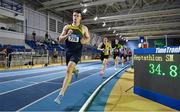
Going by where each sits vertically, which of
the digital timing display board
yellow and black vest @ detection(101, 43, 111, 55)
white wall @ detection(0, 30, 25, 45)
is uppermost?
white wall @ detection(0, 30, 25, 45)

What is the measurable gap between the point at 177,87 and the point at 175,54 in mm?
650

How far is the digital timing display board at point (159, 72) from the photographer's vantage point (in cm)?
496

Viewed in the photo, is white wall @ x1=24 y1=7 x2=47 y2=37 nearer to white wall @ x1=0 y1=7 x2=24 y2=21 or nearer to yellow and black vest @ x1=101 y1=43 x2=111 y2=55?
white wall @ x1=0 y1=7 x2=24 y2=21

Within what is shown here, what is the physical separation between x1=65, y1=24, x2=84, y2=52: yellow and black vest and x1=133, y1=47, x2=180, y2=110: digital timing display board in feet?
5.78

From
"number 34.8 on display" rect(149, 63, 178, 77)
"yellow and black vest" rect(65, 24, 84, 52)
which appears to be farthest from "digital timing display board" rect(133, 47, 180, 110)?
"yellow and black vest" rect(65, 24, 84, 52)

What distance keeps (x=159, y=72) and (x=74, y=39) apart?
79.3 inches

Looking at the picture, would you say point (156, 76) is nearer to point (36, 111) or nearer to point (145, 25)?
point (36, 111)

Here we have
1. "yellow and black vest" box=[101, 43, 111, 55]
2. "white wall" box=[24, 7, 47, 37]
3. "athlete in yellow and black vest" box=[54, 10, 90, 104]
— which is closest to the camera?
"athlete in yellow and black vest" box=[54, 10, 90, 104]

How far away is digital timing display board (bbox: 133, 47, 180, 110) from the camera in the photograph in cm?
496

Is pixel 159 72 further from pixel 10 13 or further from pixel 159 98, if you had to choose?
pixel 10 13

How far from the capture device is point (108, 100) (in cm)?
584

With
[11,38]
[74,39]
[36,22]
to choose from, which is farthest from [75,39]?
[36,22]

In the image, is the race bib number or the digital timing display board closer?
the digital timing display board

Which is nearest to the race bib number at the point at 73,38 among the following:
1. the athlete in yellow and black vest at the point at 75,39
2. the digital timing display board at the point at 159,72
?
the athlete in yellow and black vest at the point at 75,39
